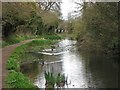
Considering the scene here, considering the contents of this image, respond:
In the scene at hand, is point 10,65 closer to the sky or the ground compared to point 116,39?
closer to the ground

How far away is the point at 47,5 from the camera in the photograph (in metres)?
57.0

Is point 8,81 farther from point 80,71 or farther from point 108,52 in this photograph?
point 108,52

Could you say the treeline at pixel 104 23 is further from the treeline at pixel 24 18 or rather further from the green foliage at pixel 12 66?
the green foliage at pixel 12 66

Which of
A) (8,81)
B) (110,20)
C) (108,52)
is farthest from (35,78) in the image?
(108,52)

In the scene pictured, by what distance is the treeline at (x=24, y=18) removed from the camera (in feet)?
82.6

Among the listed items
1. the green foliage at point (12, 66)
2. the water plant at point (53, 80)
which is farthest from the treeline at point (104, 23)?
the water plant at point (53, 80)

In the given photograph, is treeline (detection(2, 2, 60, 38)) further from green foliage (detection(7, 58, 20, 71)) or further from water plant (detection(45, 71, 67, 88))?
water plant (detection(45, 71, 67, 88))

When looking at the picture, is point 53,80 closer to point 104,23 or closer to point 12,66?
point 12,66

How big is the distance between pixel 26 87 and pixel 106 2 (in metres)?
9.63

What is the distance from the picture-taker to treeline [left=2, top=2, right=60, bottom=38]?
82.6 feet

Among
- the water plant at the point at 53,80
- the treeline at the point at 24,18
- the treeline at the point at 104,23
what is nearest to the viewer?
the water plant at the point at 53,80

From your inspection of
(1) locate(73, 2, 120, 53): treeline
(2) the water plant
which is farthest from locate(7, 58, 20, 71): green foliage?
(1) locate(73, 2, 120, 53): treeline

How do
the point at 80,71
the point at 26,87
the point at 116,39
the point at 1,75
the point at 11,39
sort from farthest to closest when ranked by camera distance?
1. the point at 11,39
2. the point at 116,39
3. the point at 80,71
4. the point at 1,75
5. the point at 26,87

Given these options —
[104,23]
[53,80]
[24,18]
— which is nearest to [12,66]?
[53,80]
